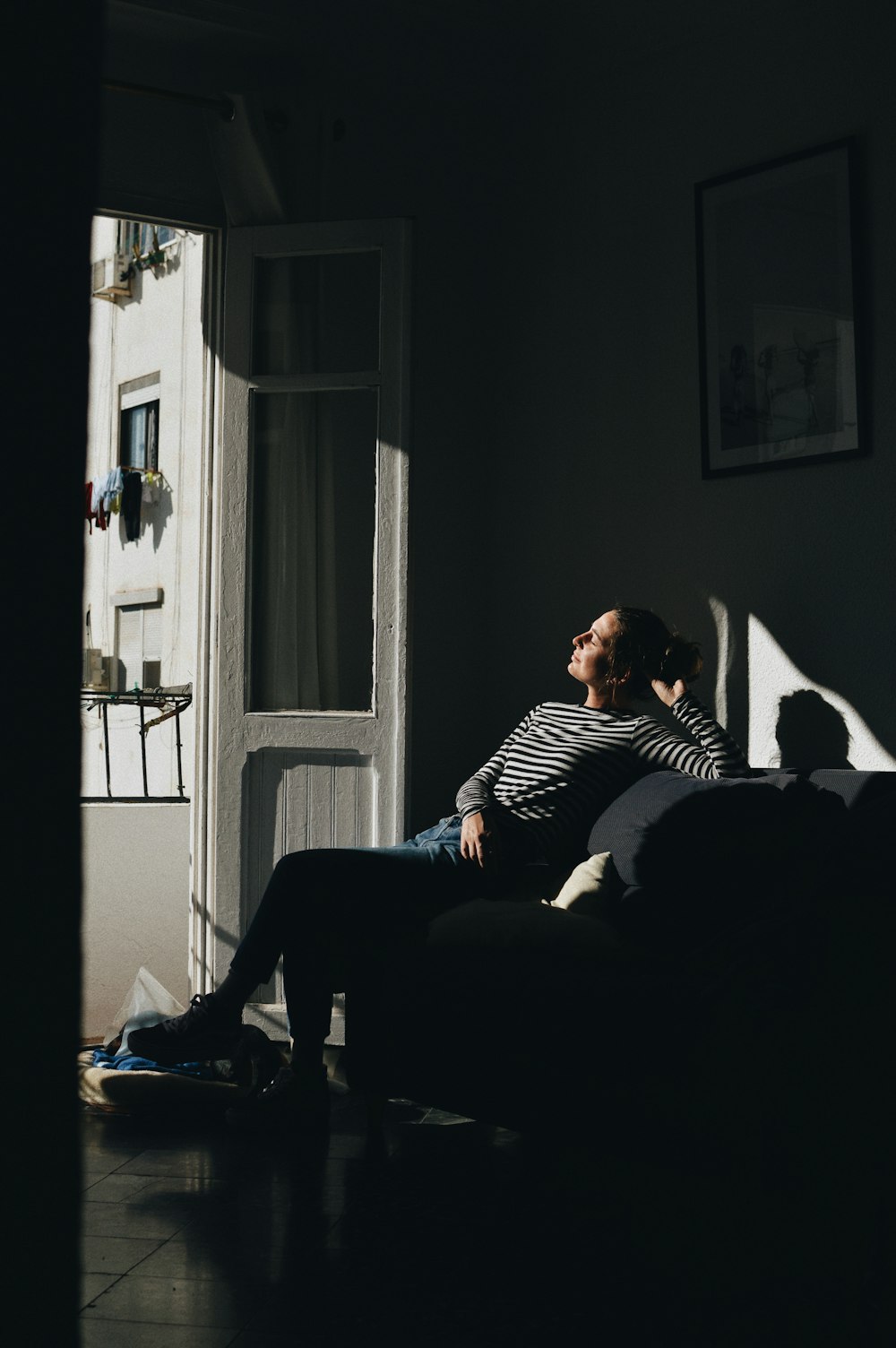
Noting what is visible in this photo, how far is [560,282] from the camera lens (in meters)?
4.05

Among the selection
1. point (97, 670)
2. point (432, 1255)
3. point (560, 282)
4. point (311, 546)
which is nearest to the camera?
point (432, 1255)

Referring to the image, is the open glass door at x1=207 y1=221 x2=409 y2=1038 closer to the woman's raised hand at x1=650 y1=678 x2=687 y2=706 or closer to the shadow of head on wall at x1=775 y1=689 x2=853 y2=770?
the woman's raised hand at x1=650 y1=678 x2=687 y2=706

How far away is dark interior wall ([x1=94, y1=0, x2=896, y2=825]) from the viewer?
10.8ft

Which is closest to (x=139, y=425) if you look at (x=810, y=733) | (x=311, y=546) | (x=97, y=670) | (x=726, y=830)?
(x=97, y=670)

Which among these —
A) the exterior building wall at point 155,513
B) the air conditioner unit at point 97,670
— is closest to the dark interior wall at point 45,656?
the exterior building wall at point 155,513

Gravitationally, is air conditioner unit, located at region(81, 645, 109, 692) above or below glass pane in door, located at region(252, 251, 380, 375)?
below

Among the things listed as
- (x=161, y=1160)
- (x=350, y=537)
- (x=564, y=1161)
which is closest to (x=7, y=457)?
(x=564, y=1161)

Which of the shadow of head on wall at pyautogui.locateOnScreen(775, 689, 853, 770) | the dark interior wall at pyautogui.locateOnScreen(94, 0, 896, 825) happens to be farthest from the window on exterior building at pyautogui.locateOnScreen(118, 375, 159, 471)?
the shadow of head on wall at pyautogui.locateOnScreen(775, 689, 853, 770)

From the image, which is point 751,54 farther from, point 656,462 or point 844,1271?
point 844,1271

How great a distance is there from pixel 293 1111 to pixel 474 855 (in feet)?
2.48

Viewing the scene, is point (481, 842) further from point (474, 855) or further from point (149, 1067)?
point (149, 1067)

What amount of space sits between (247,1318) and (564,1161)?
2.37ft

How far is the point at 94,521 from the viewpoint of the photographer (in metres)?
8.05

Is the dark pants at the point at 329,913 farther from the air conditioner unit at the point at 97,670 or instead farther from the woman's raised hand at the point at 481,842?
the air conditioner unit at the point at 97,670
